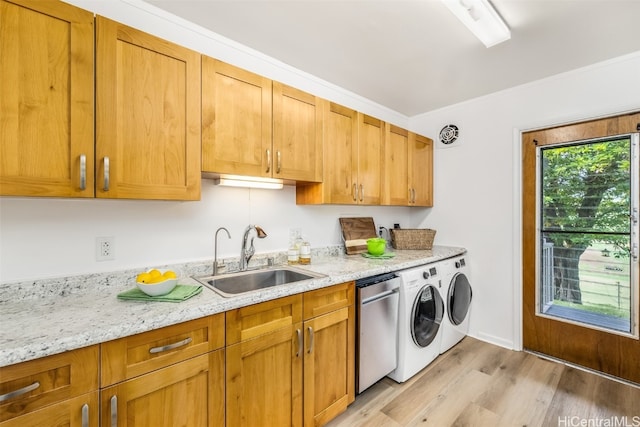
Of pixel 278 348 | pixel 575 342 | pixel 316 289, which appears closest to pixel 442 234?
pixel 575 342

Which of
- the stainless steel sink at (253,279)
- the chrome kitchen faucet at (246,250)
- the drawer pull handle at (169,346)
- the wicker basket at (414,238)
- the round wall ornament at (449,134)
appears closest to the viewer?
the drawer pull handle at (169,346)

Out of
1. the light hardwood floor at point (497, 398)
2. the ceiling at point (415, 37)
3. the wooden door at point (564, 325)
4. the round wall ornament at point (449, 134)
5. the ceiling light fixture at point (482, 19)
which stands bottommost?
the light hardwood floor at point (497, 398)

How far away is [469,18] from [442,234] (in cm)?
210

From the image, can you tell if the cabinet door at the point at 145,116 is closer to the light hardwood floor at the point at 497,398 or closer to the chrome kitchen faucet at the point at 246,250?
the chrome kitchen faucet at the point at 246,250

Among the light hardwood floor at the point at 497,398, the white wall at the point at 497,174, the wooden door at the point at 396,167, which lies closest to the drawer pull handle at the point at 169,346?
the light hardwood floor at the point at 497,398

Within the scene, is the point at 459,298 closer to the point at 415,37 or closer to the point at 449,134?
the point at 449,134

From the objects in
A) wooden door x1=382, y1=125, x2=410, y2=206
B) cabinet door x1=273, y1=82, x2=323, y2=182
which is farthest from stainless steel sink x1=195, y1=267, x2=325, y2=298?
wooden door x1=382, y1=125, x2=410, y2=206

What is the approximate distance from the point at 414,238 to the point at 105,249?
249cm

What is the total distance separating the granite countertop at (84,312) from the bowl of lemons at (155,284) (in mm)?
64

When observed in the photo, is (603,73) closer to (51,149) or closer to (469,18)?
(469,18)

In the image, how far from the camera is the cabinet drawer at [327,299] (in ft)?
5.10

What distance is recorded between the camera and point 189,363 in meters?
1.14

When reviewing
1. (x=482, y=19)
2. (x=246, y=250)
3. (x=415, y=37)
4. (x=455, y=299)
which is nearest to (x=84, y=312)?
(x=246, y=250)

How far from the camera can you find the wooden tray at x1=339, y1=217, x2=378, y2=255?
262 cm
